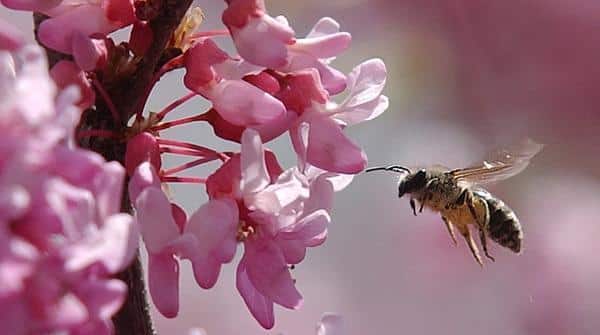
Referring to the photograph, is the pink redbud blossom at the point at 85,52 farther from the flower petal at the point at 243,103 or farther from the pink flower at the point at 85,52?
the flower petal at the point at 243,103

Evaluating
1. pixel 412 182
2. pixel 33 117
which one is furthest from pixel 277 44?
pixel 412 182

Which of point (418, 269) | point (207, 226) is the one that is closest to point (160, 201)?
point (207, 226)

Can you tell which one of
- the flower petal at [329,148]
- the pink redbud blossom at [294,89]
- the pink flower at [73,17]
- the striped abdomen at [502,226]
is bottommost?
the striped abdomen at [502,226]

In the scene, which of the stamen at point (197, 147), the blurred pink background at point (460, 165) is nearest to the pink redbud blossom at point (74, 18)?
the stamen at point (197, 147)

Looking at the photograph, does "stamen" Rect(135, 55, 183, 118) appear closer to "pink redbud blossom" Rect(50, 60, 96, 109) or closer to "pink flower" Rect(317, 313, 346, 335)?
"pink redbud blossom" Rect(50, 60, 96, 109)

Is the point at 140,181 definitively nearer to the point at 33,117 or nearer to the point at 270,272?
the point at 270,272

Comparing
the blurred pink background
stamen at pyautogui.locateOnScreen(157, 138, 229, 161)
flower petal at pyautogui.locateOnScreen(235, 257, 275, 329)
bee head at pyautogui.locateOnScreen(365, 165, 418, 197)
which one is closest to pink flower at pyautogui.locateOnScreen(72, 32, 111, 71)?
stamen at pyautogui.locateOnScreen(157, 138, 229, 161)

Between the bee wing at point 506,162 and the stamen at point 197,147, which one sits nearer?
the stamen at point 197,147

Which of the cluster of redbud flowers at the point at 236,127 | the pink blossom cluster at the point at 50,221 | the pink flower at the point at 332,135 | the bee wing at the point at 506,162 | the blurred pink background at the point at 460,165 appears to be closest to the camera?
the pink blossom cluster at the point at 50,221
